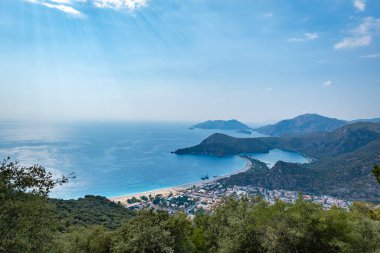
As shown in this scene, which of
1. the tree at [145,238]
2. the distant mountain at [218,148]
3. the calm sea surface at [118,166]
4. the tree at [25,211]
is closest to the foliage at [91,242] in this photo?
the tree at [145,238]

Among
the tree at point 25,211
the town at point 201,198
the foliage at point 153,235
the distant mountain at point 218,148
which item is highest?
the tree at point 25,211

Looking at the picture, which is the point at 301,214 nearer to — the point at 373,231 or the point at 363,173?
the point at 373,231

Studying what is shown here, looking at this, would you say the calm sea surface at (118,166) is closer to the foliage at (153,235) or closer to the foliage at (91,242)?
the foliage at (91,242)

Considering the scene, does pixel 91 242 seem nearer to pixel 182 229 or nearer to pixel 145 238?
pixel 145 238

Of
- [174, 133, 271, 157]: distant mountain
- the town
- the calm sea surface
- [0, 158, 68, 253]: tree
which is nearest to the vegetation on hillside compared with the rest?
[0, 158, 68, 253]: tree

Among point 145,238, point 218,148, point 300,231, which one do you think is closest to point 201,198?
point 145,238

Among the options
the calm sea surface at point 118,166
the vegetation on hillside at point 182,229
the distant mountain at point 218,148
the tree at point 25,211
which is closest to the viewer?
the tree at point 25,211

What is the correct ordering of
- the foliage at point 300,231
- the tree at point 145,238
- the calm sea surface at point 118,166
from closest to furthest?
the foliage at point 300,231 < the tree at point 145,238 < the calm sea surface at point 118,166
